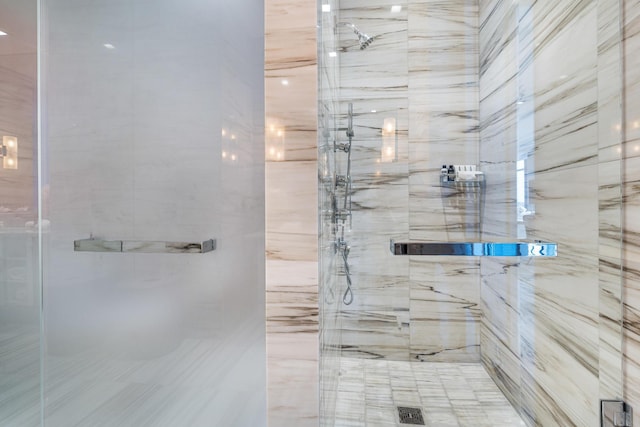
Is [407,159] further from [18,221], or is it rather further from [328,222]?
[18,221]

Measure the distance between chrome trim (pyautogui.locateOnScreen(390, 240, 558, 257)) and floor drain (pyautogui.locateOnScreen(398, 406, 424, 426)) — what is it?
2.44 ft

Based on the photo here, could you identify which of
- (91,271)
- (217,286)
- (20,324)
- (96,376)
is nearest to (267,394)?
(217,286)

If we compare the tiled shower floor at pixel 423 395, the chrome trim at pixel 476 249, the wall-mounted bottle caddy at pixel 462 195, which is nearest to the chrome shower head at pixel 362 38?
the wall-mounted bottle caddy at pixel 462 195

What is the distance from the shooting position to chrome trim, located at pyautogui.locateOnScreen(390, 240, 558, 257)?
1503 mm

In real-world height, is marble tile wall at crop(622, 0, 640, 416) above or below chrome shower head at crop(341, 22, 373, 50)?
below

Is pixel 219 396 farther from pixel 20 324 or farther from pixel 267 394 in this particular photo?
pixel 20 324

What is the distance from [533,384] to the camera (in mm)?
1566

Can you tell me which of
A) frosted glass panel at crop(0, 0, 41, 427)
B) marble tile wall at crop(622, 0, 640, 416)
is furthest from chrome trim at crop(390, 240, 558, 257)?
frosted glass panel at crop(0, 0, 41, 427)

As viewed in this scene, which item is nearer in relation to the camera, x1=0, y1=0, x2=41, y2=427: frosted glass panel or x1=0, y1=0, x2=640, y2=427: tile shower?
x1=0, y1=0, x2=640, y2=427: tile shower

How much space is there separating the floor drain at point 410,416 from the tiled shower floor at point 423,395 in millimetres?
19

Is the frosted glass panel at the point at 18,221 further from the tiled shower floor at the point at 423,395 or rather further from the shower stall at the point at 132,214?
the tiled shower floor at the point at 423,395

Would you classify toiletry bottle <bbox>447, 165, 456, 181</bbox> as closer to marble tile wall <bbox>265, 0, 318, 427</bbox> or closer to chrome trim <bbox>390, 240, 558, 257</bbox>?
chrome trim <bbox>390, 240, 558, 257</bbox>

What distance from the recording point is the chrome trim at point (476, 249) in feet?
4.93

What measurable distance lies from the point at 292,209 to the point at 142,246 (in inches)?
25.2
